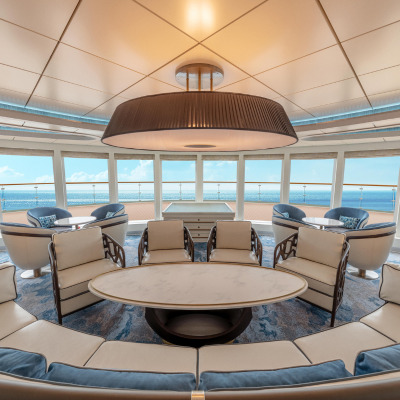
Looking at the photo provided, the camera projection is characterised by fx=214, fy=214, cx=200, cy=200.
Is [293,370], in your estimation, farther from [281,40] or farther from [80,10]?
[80,10]

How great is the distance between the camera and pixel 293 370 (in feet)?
3.06

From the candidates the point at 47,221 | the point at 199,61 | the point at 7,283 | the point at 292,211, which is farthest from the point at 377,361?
the point at 47,221

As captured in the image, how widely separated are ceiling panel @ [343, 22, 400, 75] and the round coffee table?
6.48 ft

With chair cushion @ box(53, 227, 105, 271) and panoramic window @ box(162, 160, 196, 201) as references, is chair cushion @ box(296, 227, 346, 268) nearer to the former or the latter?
chair cushion @ box(53, 227, 105, 271)

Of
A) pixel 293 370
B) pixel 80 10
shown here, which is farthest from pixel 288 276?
pixel 80 10

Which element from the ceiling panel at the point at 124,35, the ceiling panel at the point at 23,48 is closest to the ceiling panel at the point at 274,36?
the ceiling panel at the point at 124,35

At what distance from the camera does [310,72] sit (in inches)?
75.6

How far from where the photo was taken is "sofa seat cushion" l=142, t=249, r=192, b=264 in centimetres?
306

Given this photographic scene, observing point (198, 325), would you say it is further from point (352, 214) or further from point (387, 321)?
point (352, 214)

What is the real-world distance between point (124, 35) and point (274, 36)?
97 cm

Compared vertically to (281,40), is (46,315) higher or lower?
lower

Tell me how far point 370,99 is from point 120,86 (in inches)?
120

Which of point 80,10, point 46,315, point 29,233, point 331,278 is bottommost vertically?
point 46,315

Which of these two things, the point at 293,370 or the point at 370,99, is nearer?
the point at 293,370
